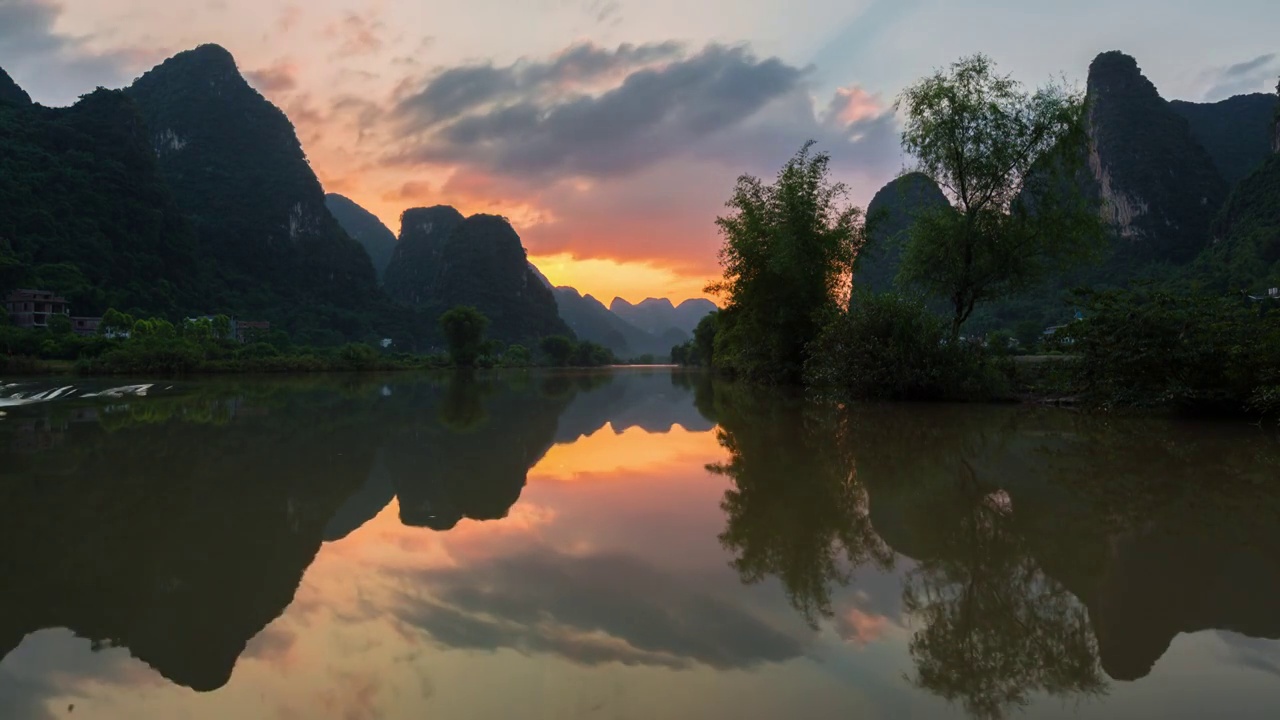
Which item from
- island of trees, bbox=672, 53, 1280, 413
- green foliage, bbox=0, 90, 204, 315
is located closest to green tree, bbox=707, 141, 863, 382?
island of trees, bbox=672, 53, 1280, 413

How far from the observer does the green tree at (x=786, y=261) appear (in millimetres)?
24625

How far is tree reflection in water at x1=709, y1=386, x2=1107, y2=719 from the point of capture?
8.86 feet

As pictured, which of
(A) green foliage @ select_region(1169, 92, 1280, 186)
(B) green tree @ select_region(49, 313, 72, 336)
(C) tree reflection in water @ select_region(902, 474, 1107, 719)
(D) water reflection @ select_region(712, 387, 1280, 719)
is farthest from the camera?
(A) green foliage @ select_region(1169, 92, 1280, 186)

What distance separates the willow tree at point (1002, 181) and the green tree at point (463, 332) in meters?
58.1

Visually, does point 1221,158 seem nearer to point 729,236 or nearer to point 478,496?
point 729,236

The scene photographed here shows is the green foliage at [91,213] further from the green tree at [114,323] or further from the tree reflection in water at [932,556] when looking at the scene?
the tree reflection in water at [932,556]

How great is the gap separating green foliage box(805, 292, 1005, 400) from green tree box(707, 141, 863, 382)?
6.16 meters

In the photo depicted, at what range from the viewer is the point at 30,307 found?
59.0 m

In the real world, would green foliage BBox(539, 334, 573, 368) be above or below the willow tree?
below

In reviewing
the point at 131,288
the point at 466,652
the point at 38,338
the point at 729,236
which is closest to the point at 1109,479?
the point at 466,652

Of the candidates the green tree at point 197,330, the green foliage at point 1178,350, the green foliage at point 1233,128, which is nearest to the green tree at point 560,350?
the green tree at point 197,330

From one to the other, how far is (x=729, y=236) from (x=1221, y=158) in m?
137

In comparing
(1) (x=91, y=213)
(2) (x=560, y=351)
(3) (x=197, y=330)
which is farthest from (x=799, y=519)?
(1) (x=91, y=213)

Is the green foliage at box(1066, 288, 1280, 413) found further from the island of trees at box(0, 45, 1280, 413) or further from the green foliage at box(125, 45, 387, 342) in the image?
the green foliage at box(125, 45, 387, 342)
